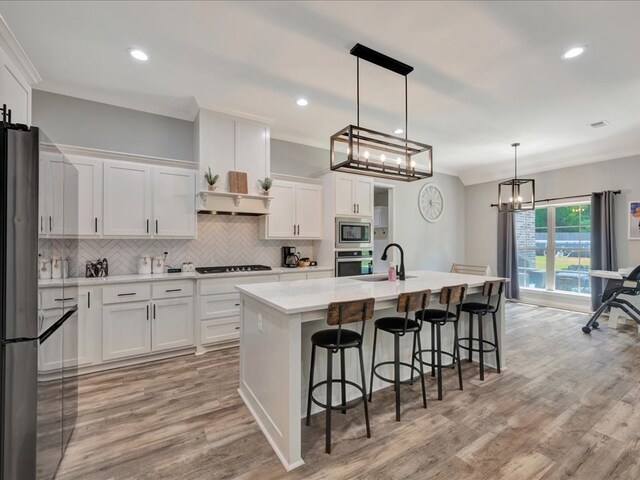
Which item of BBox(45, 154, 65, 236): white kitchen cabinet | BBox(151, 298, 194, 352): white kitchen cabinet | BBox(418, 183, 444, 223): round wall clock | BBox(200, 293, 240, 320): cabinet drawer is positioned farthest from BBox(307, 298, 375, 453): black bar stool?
BBox(418, 183, 444, 223): round wall clock

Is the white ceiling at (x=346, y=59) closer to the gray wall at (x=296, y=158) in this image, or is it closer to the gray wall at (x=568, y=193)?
the gray wall at (x=296, y=158)

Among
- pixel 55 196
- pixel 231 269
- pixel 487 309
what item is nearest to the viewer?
pixel 55 196

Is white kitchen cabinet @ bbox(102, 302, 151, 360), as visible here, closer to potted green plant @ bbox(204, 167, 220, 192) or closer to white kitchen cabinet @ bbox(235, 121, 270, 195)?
→ potted green plant @ bbox(204, 167, 220, 192)

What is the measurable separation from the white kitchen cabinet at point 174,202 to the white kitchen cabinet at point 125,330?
0.88 meters

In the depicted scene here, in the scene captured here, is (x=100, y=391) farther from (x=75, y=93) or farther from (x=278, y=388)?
(x=75, y=93)

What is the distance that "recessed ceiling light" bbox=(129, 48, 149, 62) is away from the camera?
2.65 meters

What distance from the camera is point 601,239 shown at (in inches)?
207

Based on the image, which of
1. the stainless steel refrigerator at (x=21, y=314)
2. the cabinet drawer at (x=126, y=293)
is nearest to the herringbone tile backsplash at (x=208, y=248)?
the cabinet drawer at (x=126, y=293)

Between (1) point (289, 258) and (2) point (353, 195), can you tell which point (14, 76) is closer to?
(1) point (289, 258)

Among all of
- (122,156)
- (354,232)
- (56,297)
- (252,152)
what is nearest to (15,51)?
(122,156)

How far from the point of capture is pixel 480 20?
226cm

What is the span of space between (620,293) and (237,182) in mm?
5628

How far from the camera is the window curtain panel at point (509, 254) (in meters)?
6.45

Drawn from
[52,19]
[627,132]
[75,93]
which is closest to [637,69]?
[627,132]
